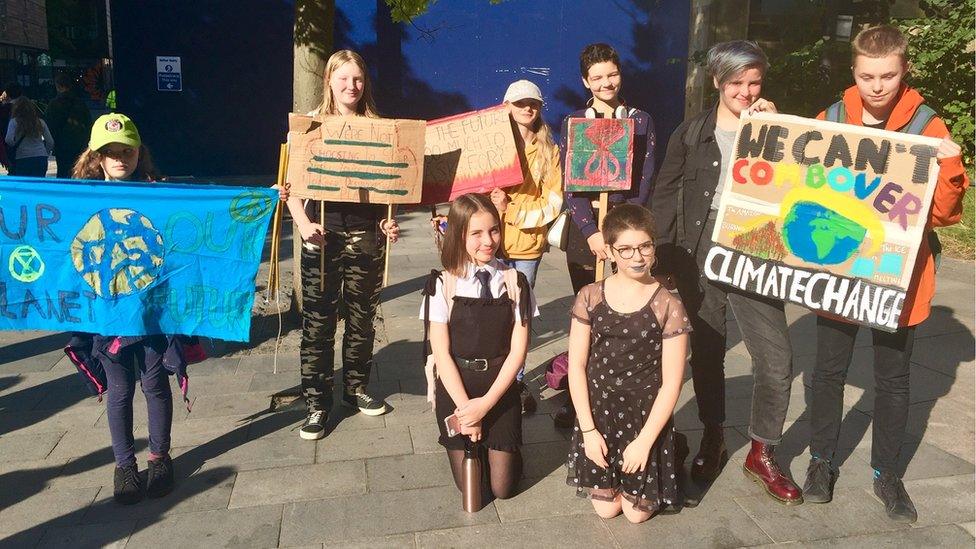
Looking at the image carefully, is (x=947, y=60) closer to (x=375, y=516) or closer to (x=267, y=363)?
(x=267, y=363)

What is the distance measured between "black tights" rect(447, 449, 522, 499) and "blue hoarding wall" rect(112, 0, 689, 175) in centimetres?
1112

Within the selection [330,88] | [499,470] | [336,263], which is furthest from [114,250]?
[499,470]

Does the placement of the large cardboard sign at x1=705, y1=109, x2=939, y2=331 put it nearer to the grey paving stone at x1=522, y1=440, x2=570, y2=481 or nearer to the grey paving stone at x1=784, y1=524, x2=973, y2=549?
the grey paving stone at x1=784, y1=524, x2=973, y2=549

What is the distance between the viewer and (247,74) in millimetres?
14008

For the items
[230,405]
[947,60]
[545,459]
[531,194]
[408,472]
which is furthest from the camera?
[947,60]

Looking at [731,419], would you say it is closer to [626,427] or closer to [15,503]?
[626,427]

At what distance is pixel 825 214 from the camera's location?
339 cm

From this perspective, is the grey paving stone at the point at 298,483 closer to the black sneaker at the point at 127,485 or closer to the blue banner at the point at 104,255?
the black sneaker at the point at 127,485

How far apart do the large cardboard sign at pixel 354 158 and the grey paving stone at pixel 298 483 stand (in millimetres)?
1352

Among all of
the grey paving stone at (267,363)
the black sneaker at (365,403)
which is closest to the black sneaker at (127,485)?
the black sneaker at (365,403)

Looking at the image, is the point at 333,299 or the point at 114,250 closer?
the point at 114,250

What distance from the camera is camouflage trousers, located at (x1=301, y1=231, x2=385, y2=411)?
4.22 meters

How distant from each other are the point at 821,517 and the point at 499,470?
1.42m

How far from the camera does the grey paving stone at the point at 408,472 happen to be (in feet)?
12.3
